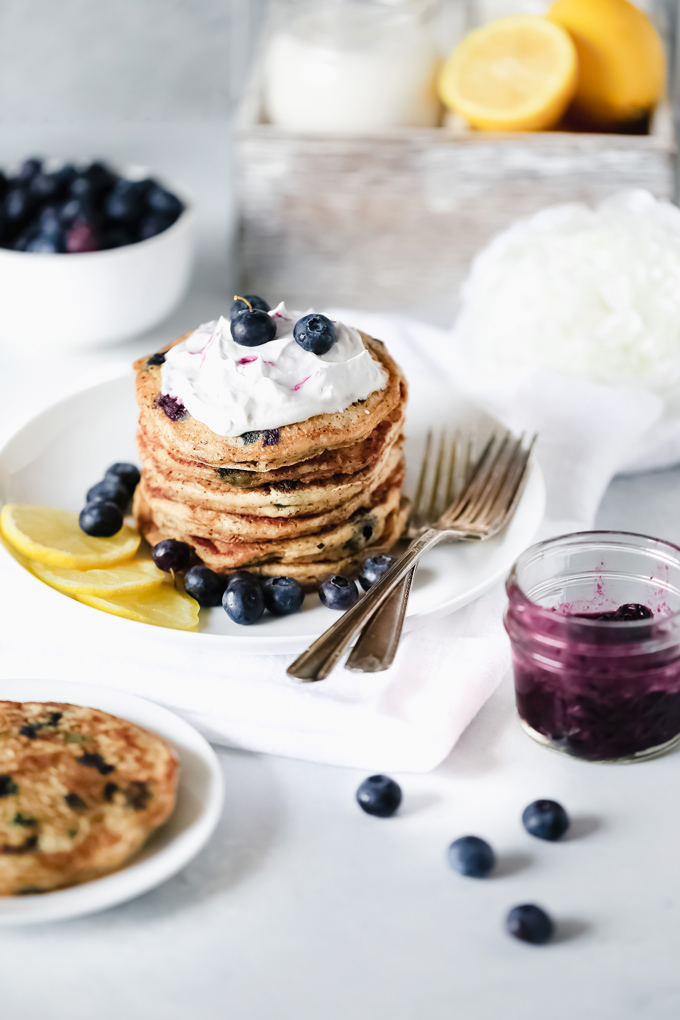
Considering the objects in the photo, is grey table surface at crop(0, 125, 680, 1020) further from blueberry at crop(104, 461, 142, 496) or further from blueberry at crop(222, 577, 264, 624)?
blueberry at crop(104, 461, 142, 496)

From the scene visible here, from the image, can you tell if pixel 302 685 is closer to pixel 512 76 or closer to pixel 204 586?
pixel 204 586

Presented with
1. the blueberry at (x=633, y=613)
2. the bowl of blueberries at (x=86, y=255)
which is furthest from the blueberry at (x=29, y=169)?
the blueberry at (x=633, y=613)

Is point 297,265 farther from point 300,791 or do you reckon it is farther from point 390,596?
point 300,791

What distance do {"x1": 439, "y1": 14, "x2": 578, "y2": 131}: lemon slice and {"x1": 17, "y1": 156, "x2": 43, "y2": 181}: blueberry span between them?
3.42ft

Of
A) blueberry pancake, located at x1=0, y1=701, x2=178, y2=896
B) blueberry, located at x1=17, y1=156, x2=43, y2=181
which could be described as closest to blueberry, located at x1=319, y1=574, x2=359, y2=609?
blueberry pancake, located at x1=0, y1=701, x2=178, y2=896

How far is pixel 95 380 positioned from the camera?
219cm

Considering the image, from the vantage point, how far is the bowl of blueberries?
2291 millimetres

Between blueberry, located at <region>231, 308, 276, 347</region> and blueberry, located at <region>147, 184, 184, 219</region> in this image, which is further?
blueberry, located at <region>147, 184, 184, 219</region>

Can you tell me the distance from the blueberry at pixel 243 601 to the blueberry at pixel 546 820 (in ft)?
1.63

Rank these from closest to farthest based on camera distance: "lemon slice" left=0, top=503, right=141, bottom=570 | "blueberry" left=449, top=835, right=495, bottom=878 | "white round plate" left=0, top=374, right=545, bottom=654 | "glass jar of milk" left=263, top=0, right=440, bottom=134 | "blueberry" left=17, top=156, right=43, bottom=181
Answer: "blueberry" left=449, top=835, right=495, bottom=878
"white round plate" left=0, top=374, right=545, bottom=654
"lemon slice" left=0, top=503, right=141, bottom=570
"glass jar of milk" left=263, top=0, right=440, bottom=134
"blueberry" left=17, top=156, right=43, bottom=181

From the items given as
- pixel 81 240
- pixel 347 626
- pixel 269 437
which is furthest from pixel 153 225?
pixel 347 626

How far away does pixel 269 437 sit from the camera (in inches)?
60.0

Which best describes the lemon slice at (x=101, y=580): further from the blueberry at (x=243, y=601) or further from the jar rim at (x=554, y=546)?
the jar rim at (x=554, y=546)

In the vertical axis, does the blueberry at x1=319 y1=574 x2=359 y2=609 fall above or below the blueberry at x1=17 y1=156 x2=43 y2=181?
below
